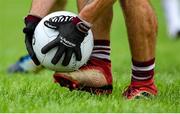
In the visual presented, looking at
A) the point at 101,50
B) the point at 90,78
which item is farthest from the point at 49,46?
the point at 101,50

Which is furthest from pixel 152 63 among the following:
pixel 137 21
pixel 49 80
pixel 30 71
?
pixel 30 71

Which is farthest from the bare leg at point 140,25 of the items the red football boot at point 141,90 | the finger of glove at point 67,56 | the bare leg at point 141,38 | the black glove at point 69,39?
the finger of glove at point 67,56

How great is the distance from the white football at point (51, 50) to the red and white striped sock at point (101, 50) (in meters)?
0.56

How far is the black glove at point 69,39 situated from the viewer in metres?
5.39

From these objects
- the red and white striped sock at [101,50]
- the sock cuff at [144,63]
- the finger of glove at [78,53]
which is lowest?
the sock cuff at [144,63]

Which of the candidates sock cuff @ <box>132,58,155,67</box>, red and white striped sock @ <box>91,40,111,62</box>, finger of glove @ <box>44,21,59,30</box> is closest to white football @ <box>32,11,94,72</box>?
finger of glove @ <box>44,21,59,30</box>

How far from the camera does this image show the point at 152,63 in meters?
5.98

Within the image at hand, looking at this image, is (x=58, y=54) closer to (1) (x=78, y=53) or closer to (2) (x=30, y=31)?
(1) (x=78, y=53)

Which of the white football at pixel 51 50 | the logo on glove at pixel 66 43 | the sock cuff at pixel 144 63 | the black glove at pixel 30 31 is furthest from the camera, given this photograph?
the sock cuff at pixel 144 63

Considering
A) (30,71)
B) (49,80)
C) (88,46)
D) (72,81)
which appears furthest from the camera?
(30,71)

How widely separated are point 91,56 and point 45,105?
1.04 metres

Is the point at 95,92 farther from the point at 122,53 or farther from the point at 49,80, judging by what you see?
the point at 122,53

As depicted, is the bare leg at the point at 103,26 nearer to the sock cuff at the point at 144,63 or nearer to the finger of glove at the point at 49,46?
the sock cuff at the point at 144,63

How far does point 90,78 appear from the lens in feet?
19.7
